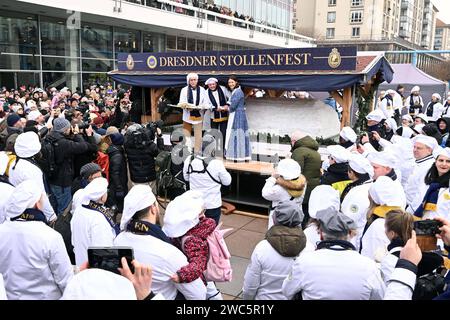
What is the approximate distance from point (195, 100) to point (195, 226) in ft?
18.2

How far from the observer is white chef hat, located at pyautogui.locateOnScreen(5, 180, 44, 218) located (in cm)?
273

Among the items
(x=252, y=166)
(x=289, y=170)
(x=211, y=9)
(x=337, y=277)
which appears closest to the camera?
(x=337, y=277)

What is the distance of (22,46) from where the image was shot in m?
17.6

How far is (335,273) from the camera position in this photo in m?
2.22

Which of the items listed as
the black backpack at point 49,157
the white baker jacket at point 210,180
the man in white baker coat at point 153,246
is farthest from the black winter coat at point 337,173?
the black backpack at point 49,157

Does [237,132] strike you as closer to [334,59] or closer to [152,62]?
[334,59]

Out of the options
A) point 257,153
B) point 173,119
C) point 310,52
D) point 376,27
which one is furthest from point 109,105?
point 376,27

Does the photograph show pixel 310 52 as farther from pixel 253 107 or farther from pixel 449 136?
pixel 449 136

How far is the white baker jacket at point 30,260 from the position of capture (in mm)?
2637

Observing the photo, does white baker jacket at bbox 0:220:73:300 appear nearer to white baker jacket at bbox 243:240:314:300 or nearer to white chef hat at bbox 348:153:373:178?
white baker jacket at bbox 243:240:314:300

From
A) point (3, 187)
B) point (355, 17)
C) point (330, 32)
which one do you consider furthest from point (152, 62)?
point (330, 32)

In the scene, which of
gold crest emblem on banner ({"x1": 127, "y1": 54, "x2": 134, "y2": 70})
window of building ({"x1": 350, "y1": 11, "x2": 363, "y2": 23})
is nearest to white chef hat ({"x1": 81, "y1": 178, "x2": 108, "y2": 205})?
gold crest emblem on banner ({"x1": 127, "y1": 54, "x2": 134, "y2": 70})
